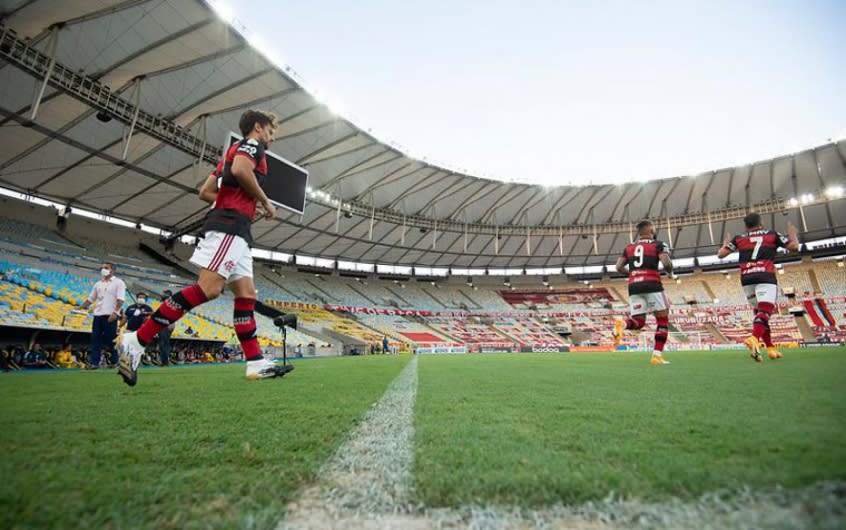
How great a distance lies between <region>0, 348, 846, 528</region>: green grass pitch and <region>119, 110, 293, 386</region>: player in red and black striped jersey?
82cm

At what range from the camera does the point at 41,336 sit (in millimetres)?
8680

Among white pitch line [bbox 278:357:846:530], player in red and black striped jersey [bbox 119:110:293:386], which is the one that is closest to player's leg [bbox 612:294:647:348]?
player in red and black striped jersey [bbox 119:110:293:386]

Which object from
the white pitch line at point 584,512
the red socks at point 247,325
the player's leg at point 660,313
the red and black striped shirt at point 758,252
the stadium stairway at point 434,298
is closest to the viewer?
the white pitch line at point 584,512

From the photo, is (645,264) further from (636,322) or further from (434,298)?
(434,298)

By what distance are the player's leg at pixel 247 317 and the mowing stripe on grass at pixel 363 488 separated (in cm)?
220

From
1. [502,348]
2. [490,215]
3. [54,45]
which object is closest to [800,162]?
[490,215]

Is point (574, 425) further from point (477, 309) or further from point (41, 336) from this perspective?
point (477, 309)

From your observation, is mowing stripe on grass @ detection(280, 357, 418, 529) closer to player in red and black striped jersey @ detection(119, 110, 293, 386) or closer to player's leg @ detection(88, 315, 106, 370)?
player in red and black striped jersey @ detection(119, 110, 293, 386)

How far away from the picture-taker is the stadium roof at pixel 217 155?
11.1 m

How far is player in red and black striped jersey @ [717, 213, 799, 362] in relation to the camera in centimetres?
536

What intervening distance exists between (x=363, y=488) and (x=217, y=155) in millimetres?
18715

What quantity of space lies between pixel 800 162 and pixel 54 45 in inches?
1416

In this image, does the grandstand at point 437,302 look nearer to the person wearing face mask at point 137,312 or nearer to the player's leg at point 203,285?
the person wearing face mask at point 137,312

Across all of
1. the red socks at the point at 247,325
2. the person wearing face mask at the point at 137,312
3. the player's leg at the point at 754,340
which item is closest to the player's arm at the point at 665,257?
the player's leg at the point at 754,340
